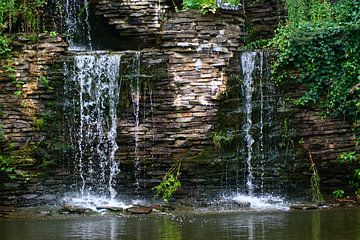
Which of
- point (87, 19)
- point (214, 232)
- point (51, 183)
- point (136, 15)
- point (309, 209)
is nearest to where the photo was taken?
point (214, 232)

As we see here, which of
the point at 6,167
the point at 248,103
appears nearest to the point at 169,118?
the point at 248,103

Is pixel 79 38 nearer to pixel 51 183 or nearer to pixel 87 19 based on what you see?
pixel 87 19

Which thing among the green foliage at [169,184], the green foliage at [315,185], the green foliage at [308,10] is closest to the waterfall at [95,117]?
the green foliage at [169,184]

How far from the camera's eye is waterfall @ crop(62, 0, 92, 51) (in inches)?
572

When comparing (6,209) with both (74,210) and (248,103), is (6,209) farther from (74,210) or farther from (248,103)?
(248,103)

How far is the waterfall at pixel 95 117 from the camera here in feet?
40.2

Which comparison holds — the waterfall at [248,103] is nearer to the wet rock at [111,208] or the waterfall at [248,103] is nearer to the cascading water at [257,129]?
the cascading water at [257,129]

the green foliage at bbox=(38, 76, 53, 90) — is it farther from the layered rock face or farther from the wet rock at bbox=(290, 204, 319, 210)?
the wet rock at bbox=(290, 204, 319, 210)

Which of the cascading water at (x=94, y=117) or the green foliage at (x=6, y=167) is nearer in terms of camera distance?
the green foliage at (x=6, y=167)

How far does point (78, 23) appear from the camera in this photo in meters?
14.7

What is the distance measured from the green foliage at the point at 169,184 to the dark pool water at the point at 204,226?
1.55m

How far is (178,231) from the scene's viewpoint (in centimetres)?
779

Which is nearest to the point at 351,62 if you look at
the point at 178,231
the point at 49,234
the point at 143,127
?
the point at 143,127

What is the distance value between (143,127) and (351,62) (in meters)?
4.50
